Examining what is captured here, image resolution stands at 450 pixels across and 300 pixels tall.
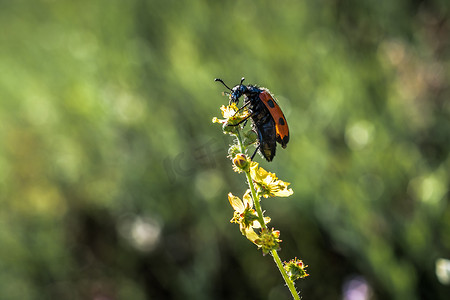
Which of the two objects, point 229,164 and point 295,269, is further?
point 229,164

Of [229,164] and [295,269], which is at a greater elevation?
[229,164]

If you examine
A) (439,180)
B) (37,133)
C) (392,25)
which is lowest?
(439,180)

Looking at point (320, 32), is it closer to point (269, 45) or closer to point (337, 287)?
point (269, 45)

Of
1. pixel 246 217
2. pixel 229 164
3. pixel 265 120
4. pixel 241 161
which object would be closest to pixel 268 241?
pixel 246 217

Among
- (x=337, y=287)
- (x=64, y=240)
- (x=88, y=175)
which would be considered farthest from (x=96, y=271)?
(x=337, y=287)

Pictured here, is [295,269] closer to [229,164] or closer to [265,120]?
[265,120]

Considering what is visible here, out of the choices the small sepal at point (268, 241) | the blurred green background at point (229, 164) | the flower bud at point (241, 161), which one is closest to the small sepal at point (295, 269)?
the small sepal at point (268, 241)

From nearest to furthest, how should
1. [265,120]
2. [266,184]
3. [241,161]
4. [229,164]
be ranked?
[241,161], [266,184], [265,120], [229,164]
